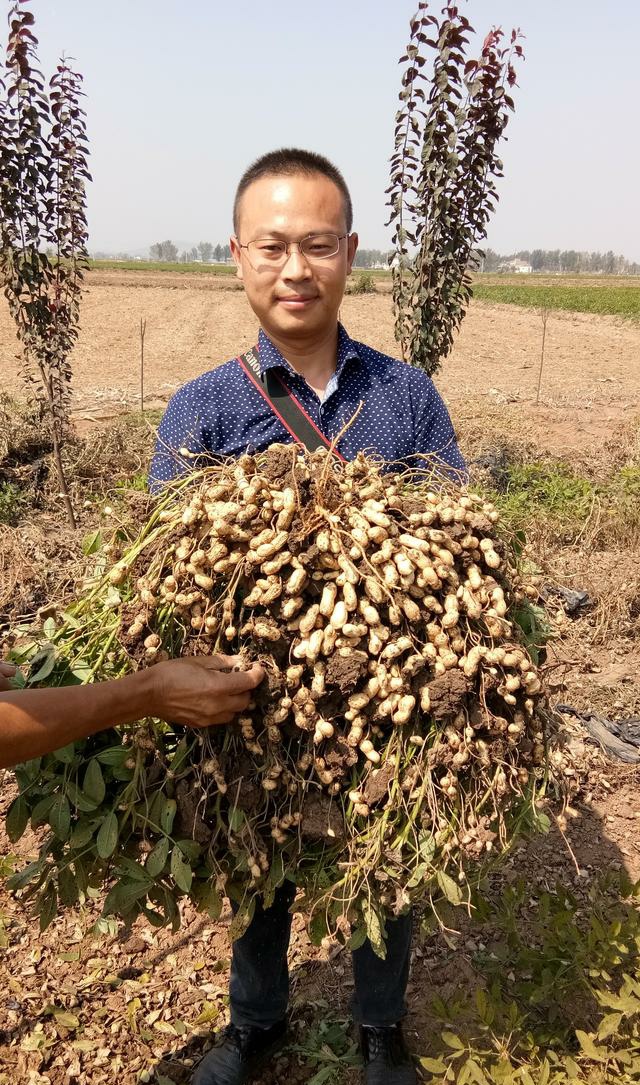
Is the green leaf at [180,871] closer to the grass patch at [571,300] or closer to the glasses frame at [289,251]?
the glasses frame at [289,251]

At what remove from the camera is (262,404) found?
2109mm

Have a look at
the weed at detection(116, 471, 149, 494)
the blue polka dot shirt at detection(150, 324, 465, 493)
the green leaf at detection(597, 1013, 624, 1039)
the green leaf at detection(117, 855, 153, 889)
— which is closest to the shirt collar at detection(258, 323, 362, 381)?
the blue polka dot shirt at detection(150, 324, 465, 493)

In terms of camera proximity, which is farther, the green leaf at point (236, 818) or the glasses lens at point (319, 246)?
the glasses lens at point (319, 246)

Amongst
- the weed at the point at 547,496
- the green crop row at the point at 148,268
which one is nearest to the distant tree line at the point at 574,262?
the green crop row at the point at 148,268

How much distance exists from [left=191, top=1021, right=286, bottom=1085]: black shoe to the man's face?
210 cm

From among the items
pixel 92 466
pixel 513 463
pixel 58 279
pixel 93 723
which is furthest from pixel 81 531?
pixel 93 723

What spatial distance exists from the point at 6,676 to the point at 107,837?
40 cm

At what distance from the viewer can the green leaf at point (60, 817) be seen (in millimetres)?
1603

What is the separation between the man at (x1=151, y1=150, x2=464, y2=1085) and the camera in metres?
2.00

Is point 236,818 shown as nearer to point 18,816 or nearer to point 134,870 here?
point 134,870

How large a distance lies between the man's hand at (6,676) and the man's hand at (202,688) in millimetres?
340

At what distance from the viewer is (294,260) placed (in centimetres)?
198

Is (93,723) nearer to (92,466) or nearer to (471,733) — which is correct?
(471,733)

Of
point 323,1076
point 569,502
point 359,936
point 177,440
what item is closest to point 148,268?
point 569,502
